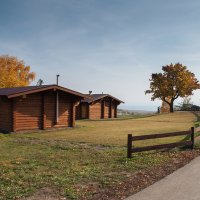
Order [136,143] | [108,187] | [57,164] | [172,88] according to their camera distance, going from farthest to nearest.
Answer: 1. [172,88]
2. [136,143]
3. [57,164]
4. [108,187]

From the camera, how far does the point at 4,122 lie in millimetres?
23125

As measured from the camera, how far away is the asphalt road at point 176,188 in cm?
738

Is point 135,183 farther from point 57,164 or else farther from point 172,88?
point 172,88

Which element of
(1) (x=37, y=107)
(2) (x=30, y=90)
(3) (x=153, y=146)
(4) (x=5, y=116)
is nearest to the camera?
(3) (x=153, y=146)

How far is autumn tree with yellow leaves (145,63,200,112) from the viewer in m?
57.3

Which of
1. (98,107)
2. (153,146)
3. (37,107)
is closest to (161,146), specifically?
(153,146)

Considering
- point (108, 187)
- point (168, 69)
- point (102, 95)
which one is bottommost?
point (108, 187)

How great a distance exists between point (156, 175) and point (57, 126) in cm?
1720

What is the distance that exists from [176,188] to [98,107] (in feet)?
121

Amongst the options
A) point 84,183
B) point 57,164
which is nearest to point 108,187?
point 84,183

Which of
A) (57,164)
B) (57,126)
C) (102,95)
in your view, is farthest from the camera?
(102,95)

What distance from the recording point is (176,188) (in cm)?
812

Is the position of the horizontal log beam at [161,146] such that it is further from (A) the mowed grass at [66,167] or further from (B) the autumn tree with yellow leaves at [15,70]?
(B) the autumn tree with yellow leaves at [15,70]

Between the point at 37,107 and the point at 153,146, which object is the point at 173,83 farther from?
the point at 153,146
